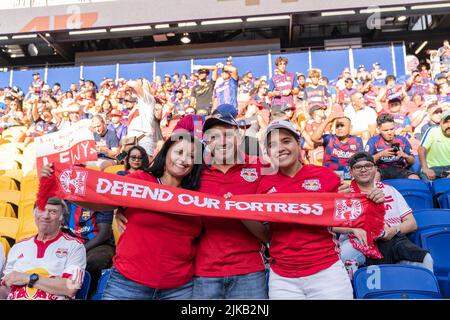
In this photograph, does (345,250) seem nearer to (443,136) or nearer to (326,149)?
(326,149)

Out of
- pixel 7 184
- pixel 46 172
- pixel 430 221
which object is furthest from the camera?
pixel 7 184

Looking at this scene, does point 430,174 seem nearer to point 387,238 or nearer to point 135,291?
point 387,238

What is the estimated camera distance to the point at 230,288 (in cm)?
212

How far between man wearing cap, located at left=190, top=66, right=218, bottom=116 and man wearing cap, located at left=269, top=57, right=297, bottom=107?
46.3 inches

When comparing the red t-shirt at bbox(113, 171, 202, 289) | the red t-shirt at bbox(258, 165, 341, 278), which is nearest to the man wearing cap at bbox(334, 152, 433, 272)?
the red t-shirt at bbox(258, 165, 341, 278)

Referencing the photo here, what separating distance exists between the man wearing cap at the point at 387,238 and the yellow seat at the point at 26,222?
8.26 feet

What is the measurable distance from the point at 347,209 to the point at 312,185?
0.23 m

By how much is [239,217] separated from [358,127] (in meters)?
4.73

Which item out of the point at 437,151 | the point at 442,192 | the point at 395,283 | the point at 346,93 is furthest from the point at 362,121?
the point at 395,283

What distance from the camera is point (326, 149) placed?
4.70m

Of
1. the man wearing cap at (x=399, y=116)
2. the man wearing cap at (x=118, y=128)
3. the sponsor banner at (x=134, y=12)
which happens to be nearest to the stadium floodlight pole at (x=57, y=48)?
the sponsor banner at (x=134, y=12)

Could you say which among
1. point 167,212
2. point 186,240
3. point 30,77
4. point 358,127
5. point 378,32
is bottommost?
point 186,240

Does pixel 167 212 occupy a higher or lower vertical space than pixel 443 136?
lower

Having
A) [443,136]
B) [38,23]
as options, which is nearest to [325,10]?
[443,136]
